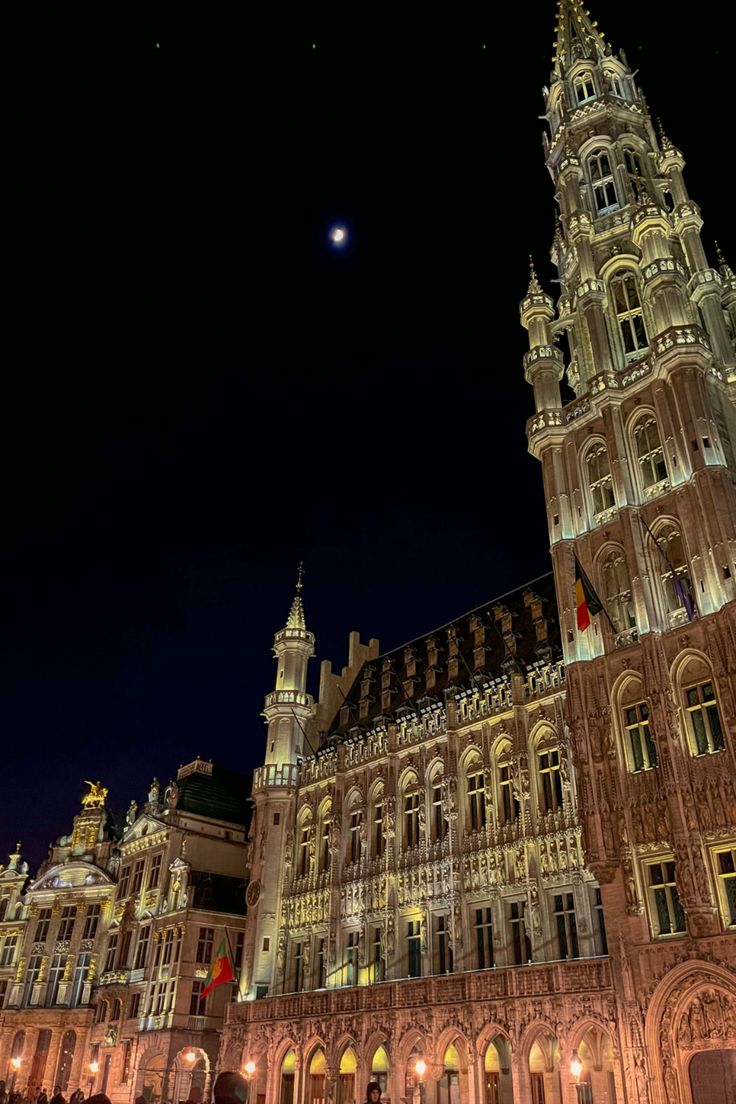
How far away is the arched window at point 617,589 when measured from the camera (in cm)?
3500

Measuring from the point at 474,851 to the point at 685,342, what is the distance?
24.3 metres

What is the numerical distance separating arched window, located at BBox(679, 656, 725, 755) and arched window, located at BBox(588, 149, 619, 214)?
2823 centimetres

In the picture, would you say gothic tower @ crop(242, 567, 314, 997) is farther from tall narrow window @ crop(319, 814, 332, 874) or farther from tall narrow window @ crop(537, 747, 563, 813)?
tall narrow window @ crop(537, 747, 563, 813)

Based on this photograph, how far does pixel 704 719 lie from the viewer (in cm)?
3031

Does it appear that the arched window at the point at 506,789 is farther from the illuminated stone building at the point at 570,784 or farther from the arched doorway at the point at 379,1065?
the arched doorway at the point at 379,1065

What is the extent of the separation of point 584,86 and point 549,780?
147ft

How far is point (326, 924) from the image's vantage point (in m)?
42.8

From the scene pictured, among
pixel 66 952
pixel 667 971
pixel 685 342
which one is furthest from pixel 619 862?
pixel 66 952

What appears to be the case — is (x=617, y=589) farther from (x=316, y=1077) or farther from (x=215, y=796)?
(x=215, y=796)

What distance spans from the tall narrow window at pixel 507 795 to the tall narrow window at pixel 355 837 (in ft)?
32.6

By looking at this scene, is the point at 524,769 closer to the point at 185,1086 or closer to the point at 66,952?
the point at 185,1086

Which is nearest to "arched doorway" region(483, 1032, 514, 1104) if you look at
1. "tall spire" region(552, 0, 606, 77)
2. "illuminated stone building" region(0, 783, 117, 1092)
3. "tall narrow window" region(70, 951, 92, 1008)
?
"illuminated stone building" region(0, 783, 117, 1092)

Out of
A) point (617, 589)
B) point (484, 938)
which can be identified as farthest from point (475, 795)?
point (617, 589)

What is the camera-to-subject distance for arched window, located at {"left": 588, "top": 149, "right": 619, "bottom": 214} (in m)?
47.5
